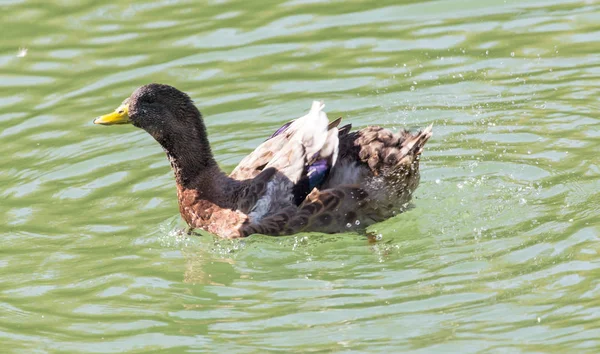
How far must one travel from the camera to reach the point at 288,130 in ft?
34.1

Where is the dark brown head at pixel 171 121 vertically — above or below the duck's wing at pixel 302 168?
above

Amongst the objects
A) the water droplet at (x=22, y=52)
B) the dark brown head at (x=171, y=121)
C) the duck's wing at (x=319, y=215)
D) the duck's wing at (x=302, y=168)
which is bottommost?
the duck's wing at (x=319, y=215)

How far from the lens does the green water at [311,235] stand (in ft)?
27.3

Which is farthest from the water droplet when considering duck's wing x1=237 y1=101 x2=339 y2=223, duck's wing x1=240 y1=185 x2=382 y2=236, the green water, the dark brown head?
duck's wing x1=240 y1=185 x2=382 y2=236

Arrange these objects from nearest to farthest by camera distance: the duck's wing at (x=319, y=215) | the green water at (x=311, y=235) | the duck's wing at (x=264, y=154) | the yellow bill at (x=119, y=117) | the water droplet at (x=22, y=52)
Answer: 1. the green water at (x=311, y=235)
2. the duck's wing at (x=319, y=215)
3. the yellow bill at (x=119, y=117)
4. the duck's wing at (x=264, y=154)
5. the water droplet at (x=22, y=52)

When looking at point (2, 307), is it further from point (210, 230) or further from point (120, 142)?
point (120, 142)

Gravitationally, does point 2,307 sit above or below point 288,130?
below

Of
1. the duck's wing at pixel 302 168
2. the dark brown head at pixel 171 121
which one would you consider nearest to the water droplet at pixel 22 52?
the dark brown head at pixel 171 121

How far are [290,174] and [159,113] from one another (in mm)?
1314

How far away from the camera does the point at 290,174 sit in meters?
9.91

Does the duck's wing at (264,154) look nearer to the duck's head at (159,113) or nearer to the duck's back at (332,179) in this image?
the duck's back at (332,179)

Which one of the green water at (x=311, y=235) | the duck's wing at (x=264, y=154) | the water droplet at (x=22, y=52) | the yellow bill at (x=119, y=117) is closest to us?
the green water at (x=311, y=235)

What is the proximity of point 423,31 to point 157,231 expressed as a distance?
4838 millimetres

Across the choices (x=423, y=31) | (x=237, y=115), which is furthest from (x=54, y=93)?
(x=423, y=31)
